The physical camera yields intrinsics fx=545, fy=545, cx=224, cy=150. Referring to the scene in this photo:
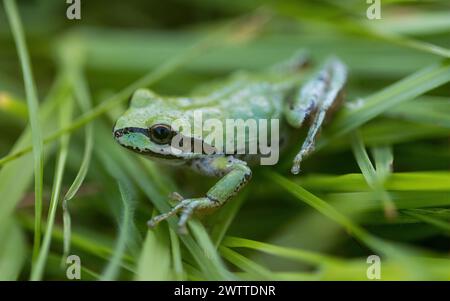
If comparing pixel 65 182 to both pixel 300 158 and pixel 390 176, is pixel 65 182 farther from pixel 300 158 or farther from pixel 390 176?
pixel 390 176

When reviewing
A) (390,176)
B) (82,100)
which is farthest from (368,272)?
(82,100)

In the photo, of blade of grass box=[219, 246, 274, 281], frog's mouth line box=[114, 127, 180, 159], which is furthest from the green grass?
frog's mouth line box=[114, 127, 180, 159]

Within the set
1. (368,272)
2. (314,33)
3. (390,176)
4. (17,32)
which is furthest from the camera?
(314,33)

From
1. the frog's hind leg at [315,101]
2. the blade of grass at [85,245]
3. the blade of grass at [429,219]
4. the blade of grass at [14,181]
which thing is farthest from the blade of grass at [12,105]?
the blade of grass at [429,219]

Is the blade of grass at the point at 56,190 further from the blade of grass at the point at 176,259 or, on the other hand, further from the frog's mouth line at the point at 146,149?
the blade of grass at the point at 176,259

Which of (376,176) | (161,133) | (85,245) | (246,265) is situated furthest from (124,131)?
(376,176)

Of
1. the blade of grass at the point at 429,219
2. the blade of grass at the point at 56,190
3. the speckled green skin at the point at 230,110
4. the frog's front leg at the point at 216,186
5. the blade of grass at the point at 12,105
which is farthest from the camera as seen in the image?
the blade of grass at the point at 12,105

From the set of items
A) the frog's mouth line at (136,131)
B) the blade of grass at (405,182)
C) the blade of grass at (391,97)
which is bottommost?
the blade of grass at (405,182)

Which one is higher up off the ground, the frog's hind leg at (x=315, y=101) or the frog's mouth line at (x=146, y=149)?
the frog's hind leg at (x=315, y=101)

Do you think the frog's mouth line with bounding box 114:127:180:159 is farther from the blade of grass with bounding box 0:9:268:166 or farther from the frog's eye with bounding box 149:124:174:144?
the blade of grass with bounding box 0:9:268:166
